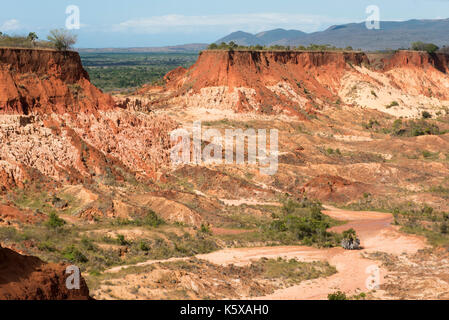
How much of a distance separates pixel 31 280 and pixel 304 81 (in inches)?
2428

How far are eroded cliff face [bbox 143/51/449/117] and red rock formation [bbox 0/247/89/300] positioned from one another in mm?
46686

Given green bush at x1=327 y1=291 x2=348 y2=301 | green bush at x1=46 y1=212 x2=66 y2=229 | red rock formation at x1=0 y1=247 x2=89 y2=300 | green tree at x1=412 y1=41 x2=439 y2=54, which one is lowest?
green bush at x1=327 y1=291 x2=348 y2=301

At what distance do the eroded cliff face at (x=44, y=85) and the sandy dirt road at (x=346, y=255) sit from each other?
695 inches

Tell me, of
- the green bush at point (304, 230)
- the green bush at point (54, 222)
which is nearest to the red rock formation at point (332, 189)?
the green bush at point (304, 230)

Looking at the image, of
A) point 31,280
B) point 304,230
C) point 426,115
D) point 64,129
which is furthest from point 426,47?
point 31,280

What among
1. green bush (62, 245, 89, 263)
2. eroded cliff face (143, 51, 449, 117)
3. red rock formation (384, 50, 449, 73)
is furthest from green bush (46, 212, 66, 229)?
red rock formation (384, 50, 449, 73)

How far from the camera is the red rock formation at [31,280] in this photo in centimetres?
1522

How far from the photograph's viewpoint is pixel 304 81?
7394cm

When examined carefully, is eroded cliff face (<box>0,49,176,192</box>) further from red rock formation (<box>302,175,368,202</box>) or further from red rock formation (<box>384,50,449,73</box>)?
red rock formation (<box>384,50,449,73</box>)

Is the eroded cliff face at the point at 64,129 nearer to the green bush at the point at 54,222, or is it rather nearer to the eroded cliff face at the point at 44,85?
the eroded cliff face at the point at 44,85

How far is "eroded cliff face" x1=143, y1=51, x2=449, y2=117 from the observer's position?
2544 inches

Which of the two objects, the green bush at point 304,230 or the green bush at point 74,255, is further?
the green bush at point 304,230

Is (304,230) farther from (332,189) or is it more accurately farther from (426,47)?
(426,47)

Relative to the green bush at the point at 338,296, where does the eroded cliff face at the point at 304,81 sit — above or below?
above
